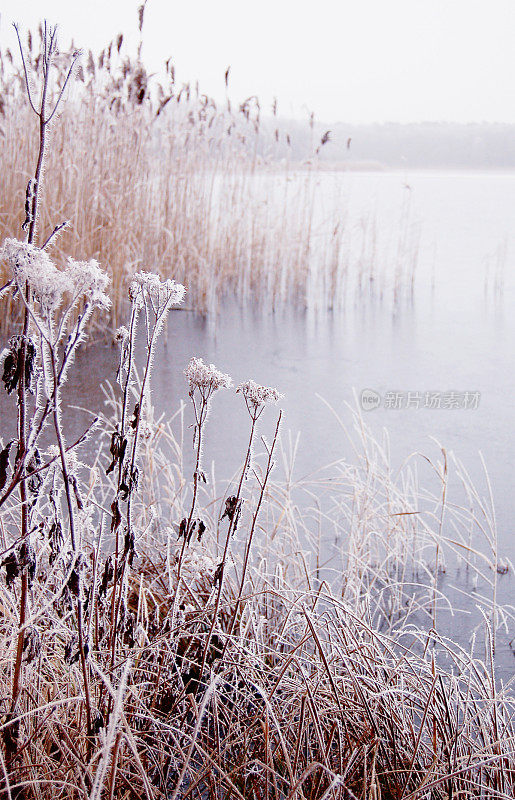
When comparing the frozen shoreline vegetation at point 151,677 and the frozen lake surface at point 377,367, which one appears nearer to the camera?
the frozen shoreline vegetation at point 151,677

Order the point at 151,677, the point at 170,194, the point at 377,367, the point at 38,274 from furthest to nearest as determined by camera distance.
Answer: the point at 170,194 → the point at 377,367 → the point at 151,677 → the point at 38,274

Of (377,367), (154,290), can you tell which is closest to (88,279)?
(154,290)

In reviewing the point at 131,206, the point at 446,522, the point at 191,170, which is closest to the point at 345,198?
the point at 191,170

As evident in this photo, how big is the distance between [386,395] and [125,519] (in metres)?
1.93

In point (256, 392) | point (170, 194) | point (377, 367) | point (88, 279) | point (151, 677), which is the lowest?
point (151, 677)

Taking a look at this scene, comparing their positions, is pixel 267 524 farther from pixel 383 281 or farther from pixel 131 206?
pixel 383 281

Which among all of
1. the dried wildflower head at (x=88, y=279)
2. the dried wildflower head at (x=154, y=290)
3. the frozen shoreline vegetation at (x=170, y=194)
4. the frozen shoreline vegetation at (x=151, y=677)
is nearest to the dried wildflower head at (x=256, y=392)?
the frozen shoreline vegetation at (x=151, y=677)

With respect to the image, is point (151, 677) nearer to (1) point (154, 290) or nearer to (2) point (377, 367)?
(1) point (154, 290)

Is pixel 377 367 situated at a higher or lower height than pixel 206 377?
lower

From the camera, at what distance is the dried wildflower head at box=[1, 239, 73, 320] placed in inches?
21.7

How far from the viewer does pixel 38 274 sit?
0.55 meters

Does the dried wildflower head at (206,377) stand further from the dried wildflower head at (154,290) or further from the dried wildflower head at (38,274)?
the dried wildflower head at (38,274)

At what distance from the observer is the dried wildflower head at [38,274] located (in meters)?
0.55

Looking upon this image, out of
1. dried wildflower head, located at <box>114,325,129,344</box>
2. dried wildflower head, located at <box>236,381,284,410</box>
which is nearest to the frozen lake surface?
dried wildflower head, located at <box>236,381,284,410</box>
